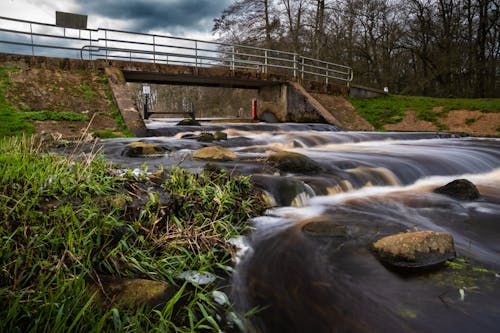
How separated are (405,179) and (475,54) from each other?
82.6 feet

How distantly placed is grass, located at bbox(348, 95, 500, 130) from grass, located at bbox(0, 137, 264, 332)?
1476 cm

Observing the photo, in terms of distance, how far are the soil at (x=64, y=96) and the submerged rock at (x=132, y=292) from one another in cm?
784

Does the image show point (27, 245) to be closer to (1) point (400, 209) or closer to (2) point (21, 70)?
(1) point (400, 209)

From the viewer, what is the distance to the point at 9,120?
860 cm

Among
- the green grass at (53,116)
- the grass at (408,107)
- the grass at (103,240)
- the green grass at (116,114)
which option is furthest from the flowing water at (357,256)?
the grass at (408,107)

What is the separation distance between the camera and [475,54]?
81.3 ft

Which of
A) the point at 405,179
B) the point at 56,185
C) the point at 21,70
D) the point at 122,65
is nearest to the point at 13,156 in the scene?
the point at 56,185

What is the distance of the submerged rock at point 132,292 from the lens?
1812 millimetres

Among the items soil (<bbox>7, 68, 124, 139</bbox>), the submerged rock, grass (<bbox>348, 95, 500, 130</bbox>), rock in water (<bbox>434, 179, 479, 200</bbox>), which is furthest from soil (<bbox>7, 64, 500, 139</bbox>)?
rock in water (<bbox>434, 179, 479, 200</bbox>)

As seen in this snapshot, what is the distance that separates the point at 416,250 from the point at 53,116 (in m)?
9.84

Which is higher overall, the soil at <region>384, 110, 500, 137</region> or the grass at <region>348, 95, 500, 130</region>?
the grass at <region>348, 95, 500, 130</region>

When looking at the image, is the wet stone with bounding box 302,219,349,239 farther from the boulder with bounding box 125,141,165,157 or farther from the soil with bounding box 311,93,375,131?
the soil with bounding box 311,93,375,131

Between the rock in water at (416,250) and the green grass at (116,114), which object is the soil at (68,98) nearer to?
the green grass at (116,114)

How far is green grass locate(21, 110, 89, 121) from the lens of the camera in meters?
9.02
